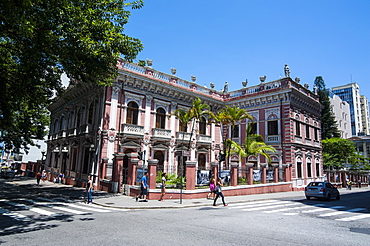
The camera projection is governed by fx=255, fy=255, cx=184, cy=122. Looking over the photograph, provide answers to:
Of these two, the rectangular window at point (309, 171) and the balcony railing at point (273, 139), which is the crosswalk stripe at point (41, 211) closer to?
the balcony railing at point (273, 139)

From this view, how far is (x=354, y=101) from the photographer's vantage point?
296 feet

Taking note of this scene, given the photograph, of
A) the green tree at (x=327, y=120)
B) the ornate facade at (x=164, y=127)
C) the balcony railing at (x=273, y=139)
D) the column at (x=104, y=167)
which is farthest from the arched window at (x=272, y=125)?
the green tree at (x=327, y=120)

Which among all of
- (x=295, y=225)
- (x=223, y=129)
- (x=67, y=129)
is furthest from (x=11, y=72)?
(x=223, y=129)

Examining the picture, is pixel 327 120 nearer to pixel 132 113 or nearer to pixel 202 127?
pixel 202 127

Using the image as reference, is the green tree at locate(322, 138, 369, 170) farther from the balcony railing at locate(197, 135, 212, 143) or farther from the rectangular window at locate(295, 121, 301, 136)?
the balcony railing at locate(197, 135, 212, 143)

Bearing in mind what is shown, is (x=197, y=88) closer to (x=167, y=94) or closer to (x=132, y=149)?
(x=167, y=94)

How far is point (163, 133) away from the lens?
24.9 meters

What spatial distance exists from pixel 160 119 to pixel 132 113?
315 centimetres

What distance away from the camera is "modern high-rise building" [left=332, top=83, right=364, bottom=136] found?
89750 mm

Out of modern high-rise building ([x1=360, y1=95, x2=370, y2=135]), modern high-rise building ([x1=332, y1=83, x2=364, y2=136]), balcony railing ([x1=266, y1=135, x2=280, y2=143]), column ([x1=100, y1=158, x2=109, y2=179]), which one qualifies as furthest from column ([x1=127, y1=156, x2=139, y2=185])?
modern high-rise building ([x1=360, y1=95, x2=370, y2=135])

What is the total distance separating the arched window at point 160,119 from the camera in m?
25.4

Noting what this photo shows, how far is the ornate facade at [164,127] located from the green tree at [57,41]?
7.75 m

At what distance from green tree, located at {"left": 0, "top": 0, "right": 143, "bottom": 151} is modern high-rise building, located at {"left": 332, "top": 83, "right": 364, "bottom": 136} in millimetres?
97819

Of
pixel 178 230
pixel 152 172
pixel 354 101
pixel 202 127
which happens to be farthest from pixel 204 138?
pixel 354 101
